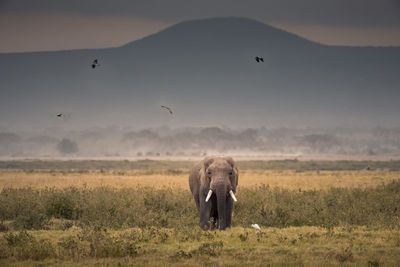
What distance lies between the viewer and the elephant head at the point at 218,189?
22.3 m

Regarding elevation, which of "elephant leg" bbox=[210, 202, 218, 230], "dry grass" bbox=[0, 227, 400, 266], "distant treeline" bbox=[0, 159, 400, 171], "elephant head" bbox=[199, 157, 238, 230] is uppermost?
"distant treeline" bbox=[0, 159, 400, 171]

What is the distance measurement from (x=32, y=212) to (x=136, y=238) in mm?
8580

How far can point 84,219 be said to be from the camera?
2823 cm

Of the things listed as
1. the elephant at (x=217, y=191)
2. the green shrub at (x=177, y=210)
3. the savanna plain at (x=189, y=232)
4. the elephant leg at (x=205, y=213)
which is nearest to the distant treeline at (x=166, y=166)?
the green shrub at (x=177, y=210)

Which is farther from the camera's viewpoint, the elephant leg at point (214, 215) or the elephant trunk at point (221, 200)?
the elephant leg at point (214, 215)

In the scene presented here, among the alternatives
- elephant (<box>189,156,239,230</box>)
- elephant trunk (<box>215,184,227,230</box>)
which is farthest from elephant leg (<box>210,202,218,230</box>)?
elephant trunk (<box>215,184,227,230</box>)

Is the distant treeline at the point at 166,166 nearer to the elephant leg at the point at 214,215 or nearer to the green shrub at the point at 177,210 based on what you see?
the green shrub at the point at 177,210

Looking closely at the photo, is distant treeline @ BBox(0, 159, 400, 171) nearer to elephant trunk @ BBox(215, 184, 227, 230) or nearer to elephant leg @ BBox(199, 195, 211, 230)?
elephant leg @ BBox(199, 195, 211, 230)

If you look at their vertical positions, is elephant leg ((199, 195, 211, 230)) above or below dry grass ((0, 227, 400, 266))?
above

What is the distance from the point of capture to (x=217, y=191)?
2222 centimetres

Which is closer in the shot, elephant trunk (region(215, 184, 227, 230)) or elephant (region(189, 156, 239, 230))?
elephant trunk (region(215, 184, 227, 230))

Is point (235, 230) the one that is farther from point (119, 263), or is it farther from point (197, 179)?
point (119, 263)

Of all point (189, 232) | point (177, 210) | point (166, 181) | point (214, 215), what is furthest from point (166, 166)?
point (189, 232)

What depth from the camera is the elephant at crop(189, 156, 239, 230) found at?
73.3 ft
